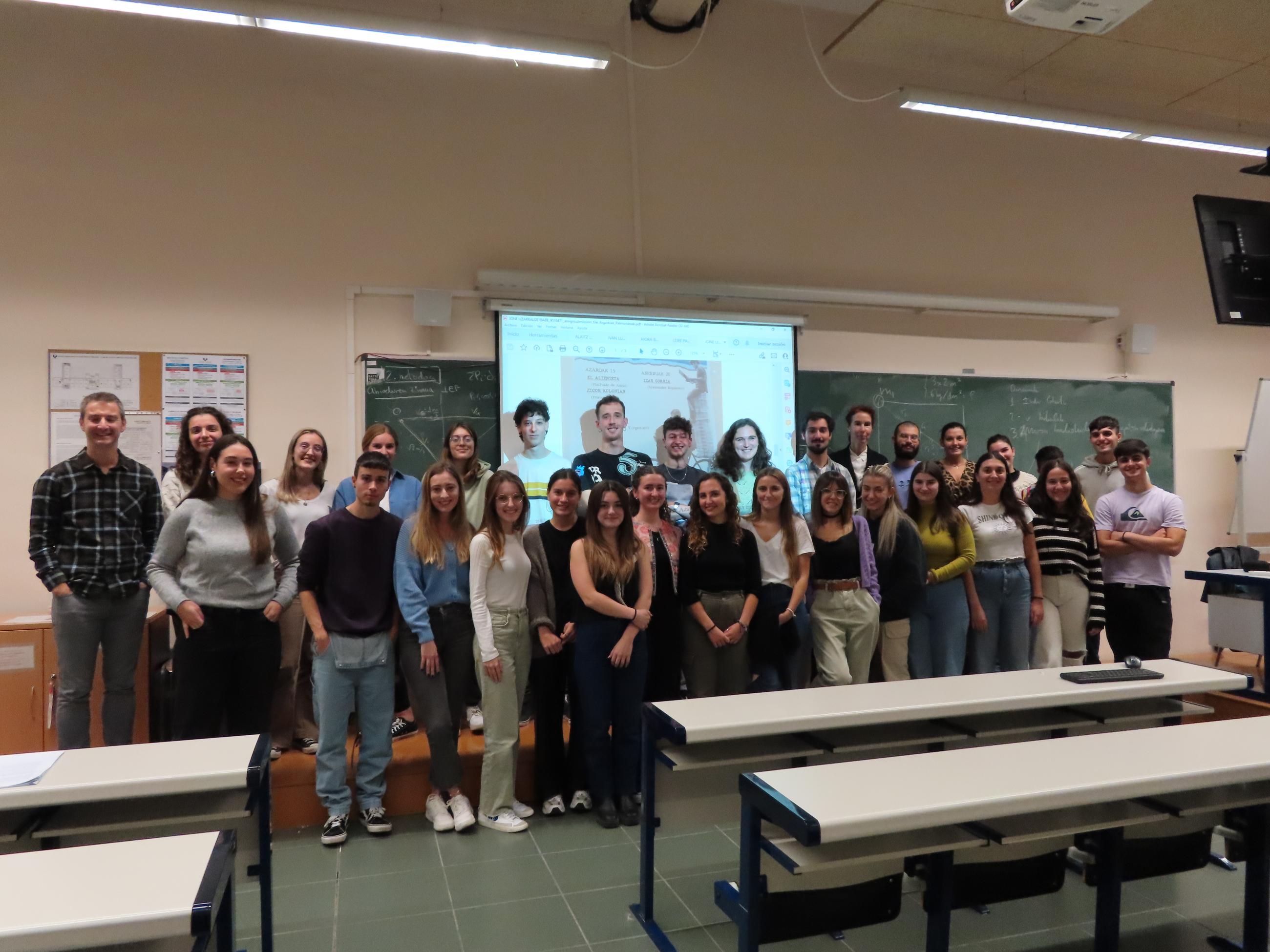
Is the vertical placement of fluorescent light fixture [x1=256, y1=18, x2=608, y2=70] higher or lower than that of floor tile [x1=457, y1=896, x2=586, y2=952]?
higher

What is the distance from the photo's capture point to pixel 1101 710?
265cm

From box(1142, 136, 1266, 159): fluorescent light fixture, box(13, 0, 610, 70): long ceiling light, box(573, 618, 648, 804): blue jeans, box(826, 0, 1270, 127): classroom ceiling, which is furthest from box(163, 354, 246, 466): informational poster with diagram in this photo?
box(1142, 136, 1266, 159): fluorescent light fixture

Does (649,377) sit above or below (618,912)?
above

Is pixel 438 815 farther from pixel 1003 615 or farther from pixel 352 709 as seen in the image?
pixel 1003 615

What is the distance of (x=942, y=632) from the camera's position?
3873mm

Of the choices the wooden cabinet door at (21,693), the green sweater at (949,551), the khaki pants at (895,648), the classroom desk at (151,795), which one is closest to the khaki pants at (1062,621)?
the green sweater at (949,551)

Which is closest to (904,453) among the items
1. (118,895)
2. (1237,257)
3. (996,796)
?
(1237,257)

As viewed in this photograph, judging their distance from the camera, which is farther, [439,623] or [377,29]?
[377,29]

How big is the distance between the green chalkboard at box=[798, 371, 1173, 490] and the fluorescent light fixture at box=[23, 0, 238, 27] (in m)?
3.49

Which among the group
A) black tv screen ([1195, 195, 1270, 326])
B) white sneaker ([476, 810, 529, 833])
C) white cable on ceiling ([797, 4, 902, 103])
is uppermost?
white cable on ceiling ([797, 4, 902, 103])

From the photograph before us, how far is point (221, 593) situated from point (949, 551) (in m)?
3.08

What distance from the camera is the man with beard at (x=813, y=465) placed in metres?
4.58

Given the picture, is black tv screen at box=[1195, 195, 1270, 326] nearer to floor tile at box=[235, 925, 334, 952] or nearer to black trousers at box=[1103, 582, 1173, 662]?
black trousers at box=[1103, 582, 1173, 662]

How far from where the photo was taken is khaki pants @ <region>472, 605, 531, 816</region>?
3113mm
